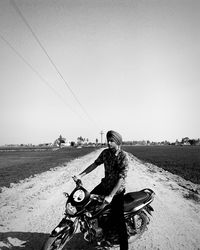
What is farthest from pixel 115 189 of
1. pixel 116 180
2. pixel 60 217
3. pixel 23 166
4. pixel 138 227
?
pixel 23 166

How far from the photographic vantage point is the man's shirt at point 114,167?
3646mm

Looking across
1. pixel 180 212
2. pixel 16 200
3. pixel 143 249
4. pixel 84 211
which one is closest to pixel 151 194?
pixel 143 249

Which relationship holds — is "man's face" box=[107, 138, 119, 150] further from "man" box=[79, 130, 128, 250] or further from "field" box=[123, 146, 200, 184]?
→ "field" box=[123, 146, 200, 184]

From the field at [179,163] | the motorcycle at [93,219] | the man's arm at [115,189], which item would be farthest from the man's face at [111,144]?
the field at [179,163]

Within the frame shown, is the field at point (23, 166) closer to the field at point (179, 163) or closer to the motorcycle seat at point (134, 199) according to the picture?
the motorcycle seat at point (134, 199)

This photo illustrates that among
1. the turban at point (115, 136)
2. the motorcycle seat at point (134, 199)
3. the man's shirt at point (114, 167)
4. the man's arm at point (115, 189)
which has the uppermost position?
the turban at point (115, 136)

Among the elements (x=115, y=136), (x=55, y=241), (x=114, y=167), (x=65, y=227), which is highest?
(x=115, y=136)

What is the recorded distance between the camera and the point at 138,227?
14.6 ft

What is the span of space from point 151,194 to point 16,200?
607 cm

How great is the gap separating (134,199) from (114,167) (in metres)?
0.82

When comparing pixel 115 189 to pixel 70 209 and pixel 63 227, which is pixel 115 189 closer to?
pixel 70 209

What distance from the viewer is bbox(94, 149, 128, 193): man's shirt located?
3646mm

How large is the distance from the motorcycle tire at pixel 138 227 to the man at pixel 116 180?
0.76m

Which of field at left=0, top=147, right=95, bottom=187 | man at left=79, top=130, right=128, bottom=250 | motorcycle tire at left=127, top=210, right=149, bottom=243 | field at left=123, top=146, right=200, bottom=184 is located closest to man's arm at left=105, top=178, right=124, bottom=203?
man at left=79, top=130, right=128, bottom=250
